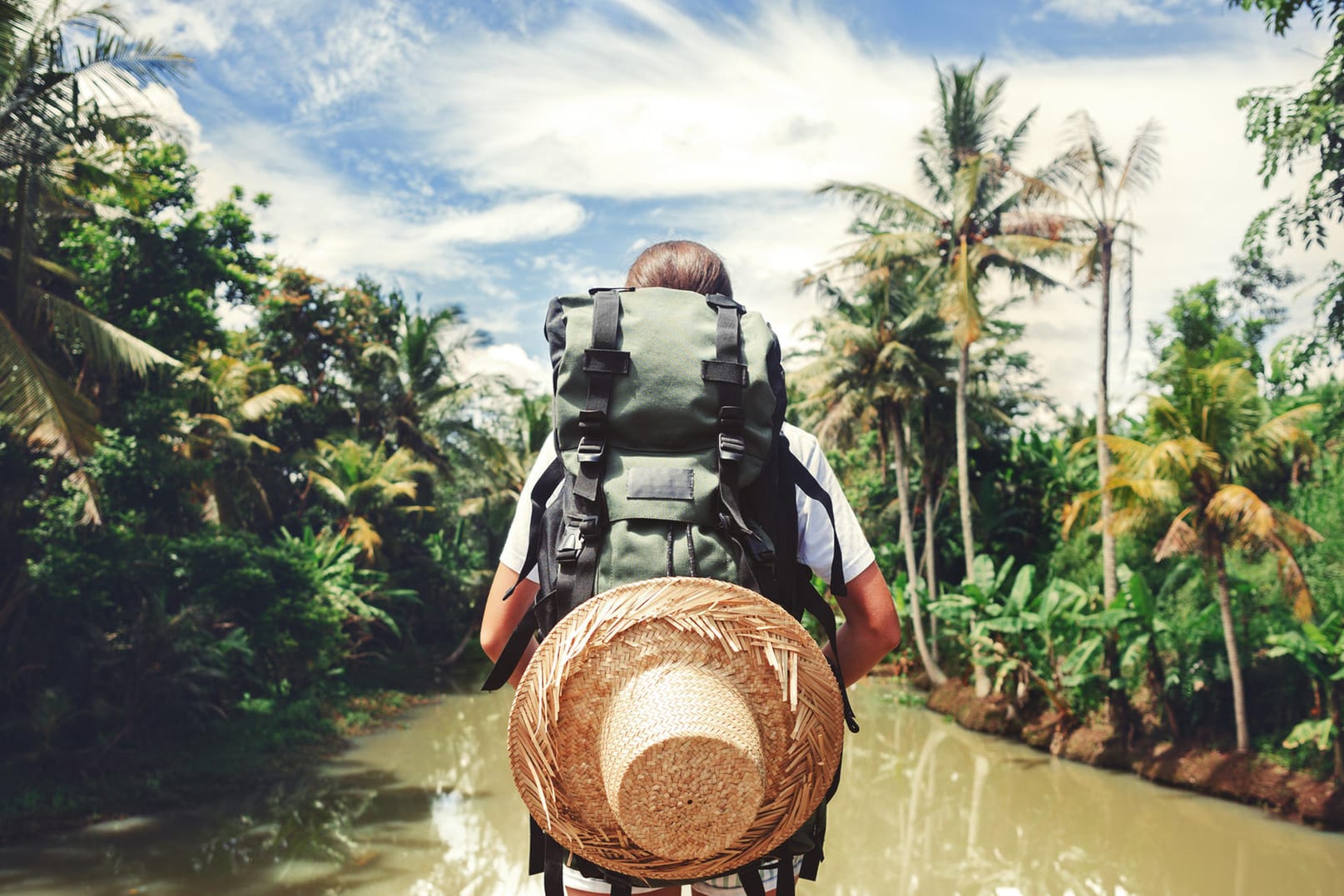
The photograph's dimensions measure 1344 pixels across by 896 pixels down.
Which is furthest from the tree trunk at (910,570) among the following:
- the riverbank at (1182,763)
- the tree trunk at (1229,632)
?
the tree trunk at (1229,632)

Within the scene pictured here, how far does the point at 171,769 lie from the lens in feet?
33.9

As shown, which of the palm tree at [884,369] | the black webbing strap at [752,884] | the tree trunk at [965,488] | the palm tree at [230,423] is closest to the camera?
the black webbing strap at [752,884]

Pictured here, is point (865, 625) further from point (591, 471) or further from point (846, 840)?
point (846, 840)

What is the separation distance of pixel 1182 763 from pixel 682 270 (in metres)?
11.6

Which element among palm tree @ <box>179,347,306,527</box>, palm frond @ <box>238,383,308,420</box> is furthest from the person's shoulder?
palm frond @ <box>238,383,308,420</box>

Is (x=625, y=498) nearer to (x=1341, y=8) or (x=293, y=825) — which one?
(x=1341, y=8)

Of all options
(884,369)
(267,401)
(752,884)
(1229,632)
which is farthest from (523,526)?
(267,401)

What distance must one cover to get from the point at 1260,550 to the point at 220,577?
11899 millimetres

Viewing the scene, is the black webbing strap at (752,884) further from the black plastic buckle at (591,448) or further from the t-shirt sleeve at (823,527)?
the black plastic buckle at (591,448)

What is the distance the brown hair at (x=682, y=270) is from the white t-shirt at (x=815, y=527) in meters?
0.32

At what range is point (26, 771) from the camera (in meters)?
9.38

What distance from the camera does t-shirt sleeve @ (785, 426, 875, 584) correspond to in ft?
5.36

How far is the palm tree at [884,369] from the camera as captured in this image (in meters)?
16.0

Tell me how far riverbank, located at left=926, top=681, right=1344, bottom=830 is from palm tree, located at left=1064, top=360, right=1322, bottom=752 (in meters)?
0.39
